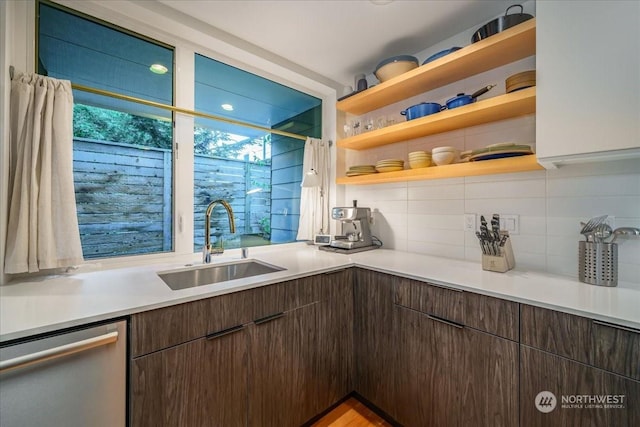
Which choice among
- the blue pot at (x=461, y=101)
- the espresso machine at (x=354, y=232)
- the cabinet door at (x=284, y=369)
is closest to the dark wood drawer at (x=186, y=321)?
the cabinet door at (x=284, y=369)

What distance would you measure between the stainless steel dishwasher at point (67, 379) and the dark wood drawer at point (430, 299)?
1230 mm

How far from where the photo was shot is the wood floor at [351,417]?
59.2 inches

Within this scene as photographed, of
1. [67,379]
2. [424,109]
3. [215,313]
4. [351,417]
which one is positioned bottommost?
[351,417]

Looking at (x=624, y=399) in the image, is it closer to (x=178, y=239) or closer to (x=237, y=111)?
(x=178, y=239)

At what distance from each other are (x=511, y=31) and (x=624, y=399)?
1.58 metres

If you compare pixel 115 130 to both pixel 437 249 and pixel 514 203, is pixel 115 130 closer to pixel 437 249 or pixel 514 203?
pixel 437 249

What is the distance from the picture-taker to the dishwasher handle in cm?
72

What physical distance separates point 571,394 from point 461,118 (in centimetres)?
136

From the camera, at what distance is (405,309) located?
1.39 metres

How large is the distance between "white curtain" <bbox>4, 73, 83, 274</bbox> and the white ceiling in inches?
32.2

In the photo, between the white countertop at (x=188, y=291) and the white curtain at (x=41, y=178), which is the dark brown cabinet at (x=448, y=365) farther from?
the white curtain at (x=41, y=178)

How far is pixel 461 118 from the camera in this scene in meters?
1.54

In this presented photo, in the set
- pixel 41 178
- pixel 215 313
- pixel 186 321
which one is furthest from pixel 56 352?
pixel 41 178

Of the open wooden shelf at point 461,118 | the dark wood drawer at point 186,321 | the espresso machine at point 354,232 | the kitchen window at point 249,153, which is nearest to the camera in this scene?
the dark wood drawer at point 186,321
